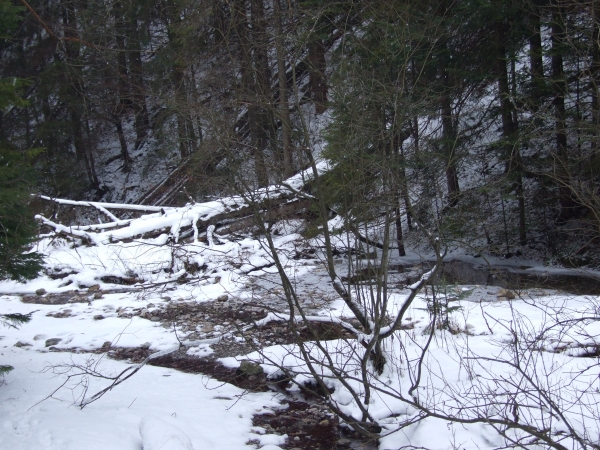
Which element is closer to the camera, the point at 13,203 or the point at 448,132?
the point at 13,203

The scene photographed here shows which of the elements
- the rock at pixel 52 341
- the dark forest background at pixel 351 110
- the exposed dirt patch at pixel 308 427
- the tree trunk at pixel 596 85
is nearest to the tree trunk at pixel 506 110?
the dark forest background at pixel 351 110

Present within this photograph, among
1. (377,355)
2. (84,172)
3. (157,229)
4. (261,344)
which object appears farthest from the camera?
(84,172)

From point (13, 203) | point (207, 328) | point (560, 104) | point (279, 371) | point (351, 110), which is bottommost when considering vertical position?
point (279, 371)

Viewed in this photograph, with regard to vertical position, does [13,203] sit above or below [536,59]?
below

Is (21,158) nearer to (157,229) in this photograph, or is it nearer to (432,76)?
(157,229)

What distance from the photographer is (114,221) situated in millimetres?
11570

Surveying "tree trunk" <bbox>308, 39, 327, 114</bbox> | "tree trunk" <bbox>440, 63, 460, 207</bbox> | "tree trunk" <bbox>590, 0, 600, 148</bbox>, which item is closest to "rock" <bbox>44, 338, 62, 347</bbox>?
"tree trunk" <bbox>308, 39, 327, 114</bbox>

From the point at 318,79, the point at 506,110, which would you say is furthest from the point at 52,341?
the point at 506,110

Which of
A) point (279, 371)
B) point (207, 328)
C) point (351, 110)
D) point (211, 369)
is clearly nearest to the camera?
point (351, 110)

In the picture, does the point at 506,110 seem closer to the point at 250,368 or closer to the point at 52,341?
the point at 250,368

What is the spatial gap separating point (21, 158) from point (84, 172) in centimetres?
1748

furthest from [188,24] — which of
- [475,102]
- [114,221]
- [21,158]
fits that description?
[21,158]

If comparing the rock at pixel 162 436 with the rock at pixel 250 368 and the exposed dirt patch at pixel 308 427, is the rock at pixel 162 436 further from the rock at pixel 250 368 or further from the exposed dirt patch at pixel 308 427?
the rock at pixel 250 368

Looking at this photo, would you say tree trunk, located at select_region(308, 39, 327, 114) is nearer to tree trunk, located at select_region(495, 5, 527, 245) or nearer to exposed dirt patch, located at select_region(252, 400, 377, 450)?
exposed dirt patch, located at select_region(252, 400, 377, 450)
